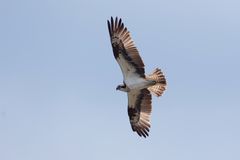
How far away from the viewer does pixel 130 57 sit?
30.3 metres

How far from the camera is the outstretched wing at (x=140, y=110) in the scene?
1246 inches

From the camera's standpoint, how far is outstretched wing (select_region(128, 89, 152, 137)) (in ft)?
104

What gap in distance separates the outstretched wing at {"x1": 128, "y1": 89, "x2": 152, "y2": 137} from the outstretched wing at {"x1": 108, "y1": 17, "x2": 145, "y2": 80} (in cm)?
134

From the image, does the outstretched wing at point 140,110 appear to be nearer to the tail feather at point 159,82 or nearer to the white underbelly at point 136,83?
the tail feather at point 159,82

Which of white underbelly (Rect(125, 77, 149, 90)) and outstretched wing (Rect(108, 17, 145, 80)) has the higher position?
outstretched wing (Rect(108, 17, 145, 80))

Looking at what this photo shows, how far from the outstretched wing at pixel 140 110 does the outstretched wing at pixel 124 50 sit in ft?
4.39

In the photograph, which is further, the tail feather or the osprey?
the tail feather

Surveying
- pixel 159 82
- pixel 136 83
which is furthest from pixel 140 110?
pixel 136 83

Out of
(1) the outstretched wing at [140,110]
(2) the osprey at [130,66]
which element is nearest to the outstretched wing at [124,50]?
(2) the osprey at [130,66]

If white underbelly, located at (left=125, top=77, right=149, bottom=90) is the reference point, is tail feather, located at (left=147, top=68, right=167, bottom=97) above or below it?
above

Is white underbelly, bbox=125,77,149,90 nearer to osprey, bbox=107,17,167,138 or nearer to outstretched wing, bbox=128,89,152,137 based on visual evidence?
osprey, bbox=107,17,167,138

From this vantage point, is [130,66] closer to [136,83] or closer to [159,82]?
[136,83]

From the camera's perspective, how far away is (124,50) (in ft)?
99.8

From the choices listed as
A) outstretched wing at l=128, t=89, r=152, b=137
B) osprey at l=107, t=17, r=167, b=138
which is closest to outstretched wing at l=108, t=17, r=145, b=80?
osprey at l=107, t=17, r=167, b=138
